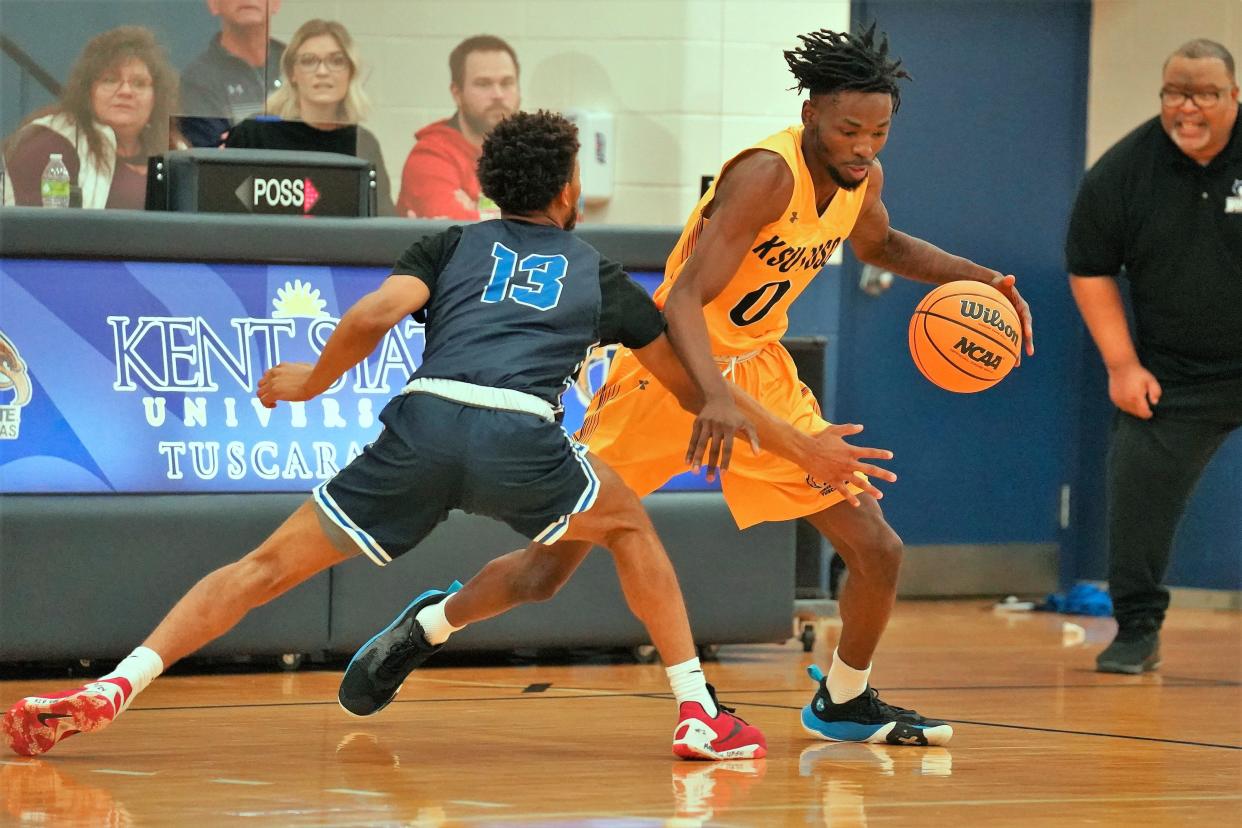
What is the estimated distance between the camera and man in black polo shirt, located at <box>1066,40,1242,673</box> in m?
7.05

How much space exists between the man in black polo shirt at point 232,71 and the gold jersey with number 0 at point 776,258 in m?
3.08

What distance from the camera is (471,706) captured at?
19.1 ft

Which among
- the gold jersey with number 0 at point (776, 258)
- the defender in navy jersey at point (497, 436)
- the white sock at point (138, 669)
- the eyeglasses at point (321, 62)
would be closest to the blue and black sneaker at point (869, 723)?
the defender in navy jersey at point (497, 436)

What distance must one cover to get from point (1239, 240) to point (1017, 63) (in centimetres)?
342

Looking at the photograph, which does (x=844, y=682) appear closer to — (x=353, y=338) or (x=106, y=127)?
(x=353, y=338)

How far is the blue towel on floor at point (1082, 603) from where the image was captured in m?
9.65

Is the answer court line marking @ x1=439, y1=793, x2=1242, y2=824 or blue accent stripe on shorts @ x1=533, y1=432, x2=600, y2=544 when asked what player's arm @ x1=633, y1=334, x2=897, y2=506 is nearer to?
blue accent stripe on shorts @ x1=533, y1=432, x2=600, y2=544

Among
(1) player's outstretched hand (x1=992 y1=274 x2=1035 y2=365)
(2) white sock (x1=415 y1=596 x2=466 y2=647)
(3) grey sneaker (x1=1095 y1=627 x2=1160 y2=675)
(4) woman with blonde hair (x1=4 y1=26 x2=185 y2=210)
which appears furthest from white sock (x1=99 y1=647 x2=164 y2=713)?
(3) grey sneaker (x1=1095 y1=627 x2=1160 y2=675)

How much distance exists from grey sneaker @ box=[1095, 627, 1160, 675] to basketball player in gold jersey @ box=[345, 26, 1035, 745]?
6.97 ft

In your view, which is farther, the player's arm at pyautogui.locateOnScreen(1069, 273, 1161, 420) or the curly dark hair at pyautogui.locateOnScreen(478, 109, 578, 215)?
the player's arm at pyautogui.locateOnScreen(1069, 273, 1161, 420)

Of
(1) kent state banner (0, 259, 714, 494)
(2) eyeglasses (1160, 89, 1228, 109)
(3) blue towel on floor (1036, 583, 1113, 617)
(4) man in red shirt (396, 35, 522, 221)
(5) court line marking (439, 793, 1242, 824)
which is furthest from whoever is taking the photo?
(3) blue towel on floor (1036, 583, 1113, 617)

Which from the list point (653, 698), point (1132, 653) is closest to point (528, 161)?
point (653, 698)

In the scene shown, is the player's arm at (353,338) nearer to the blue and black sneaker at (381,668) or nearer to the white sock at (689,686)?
the blue and black sneaker at (381,668)

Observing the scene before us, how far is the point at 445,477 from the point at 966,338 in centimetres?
149
